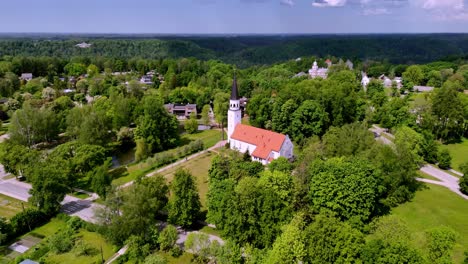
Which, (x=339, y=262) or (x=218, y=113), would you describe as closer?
(x=339, y=262)

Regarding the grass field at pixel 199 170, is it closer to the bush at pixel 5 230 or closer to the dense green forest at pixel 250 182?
the dense green forest at pixel 250 182

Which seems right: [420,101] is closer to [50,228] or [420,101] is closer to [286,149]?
[286,149]

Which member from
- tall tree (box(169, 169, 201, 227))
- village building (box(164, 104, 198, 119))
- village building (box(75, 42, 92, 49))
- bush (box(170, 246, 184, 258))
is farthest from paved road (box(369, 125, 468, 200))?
village building (box(75, 42, 92, 49))

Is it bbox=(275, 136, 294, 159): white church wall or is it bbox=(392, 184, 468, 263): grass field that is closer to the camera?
bbox=(392, 184, 468, 263): grass field

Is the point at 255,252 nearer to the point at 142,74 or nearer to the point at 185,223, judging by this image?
the point at 185,223

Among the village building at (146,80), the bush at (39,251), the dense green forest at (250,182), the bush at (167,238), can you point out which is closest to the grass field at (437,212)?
the dense green forest at (250,182)

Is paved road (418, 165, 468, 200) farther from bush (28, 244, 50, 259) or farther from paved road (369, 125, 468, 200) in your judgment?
bush (28, 244, 50, 259)

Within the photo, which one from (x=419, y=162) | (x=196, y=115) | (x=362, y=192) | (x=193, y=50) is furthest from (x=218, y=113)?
(x=193, y=50)
